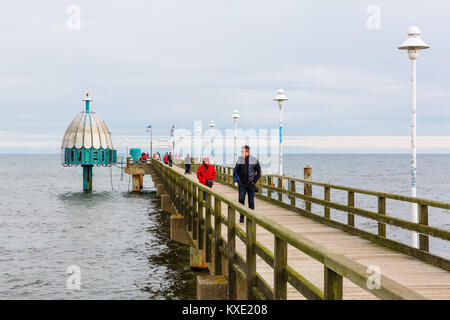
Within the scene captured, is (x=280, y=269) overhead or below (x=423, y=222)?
overhead

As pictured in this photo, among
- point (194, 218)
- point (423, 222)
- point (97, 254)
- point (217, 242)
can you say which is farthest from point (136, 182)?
point (423, 222)

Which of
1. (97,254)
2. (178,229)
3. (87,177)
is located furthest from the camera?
(87,177)

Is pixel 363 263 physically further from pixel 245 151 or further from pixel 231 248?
pixel 245 151

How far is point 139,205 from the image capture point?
145 feet

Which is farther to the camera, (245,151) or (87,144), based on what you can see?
(87,144)

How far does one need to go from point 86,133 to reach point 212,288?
5686 cm

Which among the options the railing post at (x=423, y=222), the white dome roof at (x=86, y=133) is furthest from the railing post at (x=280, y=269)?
the white dome roof at (x=86, y=133)

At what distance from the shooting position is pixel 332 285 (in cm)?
355

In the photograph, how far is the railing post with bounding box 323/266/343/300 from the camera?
3.51 m

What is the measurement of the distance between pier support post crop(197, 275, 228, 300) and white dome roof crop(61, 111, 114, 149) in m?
55.7
